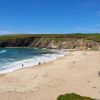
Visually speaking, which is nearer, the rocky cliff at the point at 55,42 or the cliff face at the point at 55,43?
the cliff face at the point at 55,43

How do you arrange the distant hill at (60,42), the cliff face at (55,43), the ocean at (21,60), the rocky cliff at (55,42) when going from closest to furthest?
the ocean at (21,60) → the cliff face at (55,43) → the rocky cliff at (55,42) → the distant hill at (60,42)

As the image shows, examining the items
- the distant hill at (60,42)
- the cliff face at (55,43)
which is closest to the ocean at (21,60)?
the cliff face at (55,43)

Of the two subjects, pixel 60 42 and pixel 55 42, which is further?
pixel 55 42

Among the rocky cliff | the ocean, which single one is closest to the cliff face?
the rocky cliff

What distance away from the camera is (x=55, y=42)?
13350cm

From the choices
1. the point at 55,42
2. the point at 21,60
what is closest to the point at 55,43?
the point at 55,42

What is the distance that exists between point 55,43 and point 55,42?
72 cm

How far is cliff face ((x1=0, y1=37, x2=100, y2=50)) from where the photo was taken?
113812 millimetres

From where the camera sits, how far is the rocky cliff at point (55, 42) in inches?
4516

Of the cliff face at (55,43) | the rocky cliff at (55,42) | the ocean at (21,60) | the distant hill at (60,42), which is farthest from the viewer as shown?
the distant hill at (60,42)

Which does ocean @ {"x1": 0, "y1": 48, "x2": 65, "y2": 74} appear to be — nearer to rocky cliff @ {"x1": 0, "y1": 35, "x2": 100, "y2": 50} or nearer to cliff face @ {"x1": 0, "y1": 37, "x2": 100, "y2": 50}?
cliff face @ {"x1": 0, "y1": 37, "x2": 100, "y2": 50}

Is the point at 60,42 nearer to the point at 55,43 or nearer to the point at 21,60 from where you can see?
the point at 55,43

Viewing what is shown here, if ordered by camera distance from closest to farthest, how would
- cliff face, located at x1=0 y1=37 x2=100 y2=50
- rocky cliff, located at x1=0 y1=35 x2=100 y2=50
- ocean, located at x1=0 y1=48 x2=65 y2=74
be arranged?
ocean, located at x1=0 y1=48 x2=65 y2=74 < cliff face, located at x1=0 y1=37 x2=100 y2=50 < rocky cliff, located at x1=0 y1=35 x2=100 y2=50

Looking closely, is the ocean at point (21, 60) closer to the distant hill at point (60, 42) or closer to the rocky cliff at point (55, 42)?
the rocky cliff at point (55, 42)
